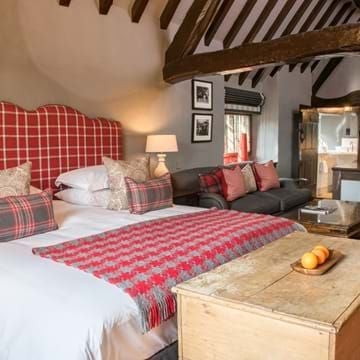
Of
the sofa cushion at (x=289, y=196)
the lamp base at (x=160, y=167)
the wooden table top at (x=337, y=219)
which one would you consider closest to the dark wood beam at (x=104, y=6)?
the lamp base at (x=160, y=167)

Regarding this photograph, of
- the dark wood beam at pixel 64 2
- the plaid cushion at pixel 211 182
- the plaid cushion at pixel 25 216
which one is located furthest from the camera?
the plaid cushion at pixel 211 182

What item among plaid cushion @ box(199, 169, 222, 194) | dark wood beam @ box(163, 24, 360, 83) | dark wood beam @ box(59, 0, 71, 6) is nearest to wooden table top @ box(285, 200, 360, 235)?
plaid cushion @ box(199, 169, 222, 194)

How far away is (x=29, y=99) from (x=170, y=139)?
5.62 ft

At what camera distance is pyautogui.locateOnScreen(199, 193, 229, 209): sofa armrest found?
4766 mm

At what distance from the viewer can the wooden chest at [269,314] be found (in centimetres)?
149

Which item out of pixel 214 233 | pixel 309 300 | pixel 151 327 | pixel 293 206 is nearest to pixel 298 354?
pixel 309 300

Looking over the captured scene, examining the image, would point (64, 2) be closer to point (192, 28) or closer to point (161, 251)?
point (192, 28)

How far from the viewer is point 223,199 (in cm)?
486

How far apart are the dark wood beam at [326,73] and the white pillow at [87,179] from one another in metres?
6.72

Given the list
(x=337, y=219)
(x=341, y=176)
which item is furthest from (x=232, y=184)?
(x=341, y=176)

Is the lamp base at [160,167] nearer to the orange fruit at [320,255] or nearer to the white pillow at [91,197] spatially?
the white pillow at [91,197]

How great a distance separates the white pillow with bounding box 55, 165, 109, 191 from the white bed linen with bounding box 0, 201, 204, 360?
1547mm

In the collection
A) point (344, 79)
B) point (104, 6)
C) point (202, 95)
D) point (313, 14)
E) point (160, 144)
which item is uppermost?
point (313, 14)

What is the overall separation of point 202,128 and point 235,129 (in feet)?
4.78
